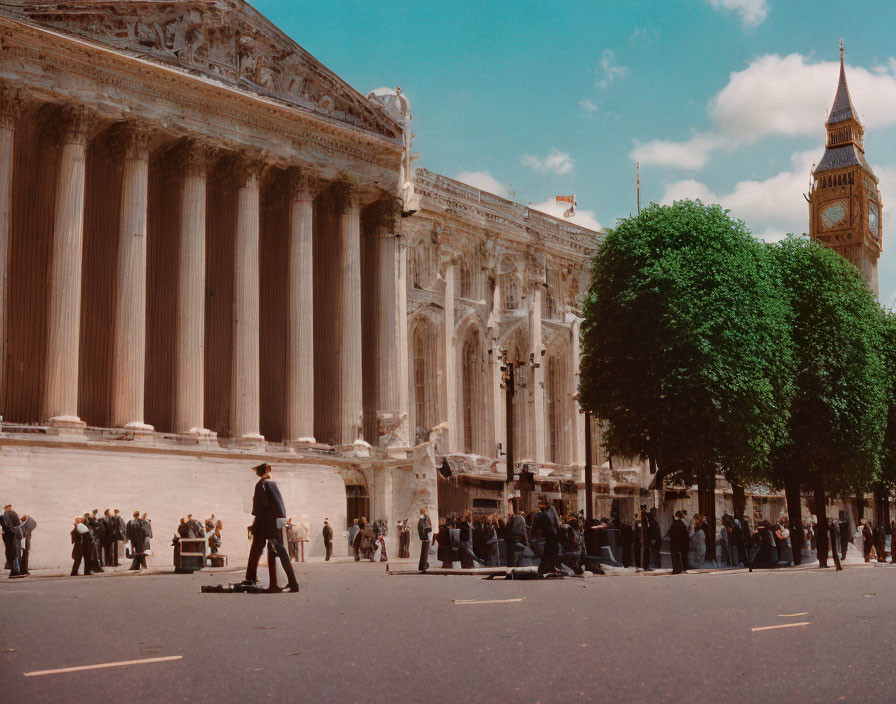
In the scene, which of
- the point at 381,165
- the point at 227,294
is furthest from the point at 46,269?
the point at 381,165

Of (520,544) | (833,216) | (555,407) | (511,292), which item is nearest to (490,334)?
(511,292)

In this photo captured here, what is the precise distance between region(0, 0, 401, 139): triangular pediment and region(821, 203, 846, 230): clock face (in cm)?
7592

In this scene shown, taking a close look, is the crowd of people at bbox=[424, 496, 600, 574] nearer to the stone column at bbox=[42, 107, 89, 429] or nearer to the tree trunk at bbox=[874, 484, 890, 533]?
the stone column at bbox=[42, 107, 89, 429]

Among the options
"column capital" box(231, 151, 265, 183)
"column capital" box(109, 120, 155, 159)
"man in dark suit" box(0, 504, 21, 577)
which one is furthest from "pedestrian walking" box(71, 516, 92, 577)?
"column capital" box(231, 151, 265, 183)

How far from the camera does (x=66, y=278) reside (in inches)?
1240

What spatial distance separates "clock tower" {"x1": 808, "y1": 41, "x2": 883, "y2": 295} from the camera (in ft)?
347

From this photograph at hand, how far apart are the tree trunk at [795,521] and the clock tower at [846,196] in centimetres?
6889

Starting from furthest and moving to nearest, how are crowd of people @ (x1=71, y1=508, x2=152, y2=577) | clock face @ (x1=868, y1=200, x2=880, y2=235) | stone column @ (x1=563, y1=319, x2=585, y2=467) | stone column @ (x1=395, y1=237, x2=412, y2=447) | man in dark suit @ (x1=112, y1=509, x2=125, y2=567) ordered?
1. clock face @ (x1=868, y1=200, x2=880, y2=235)
2. stone column @ (x1=563, y1=319, x2=585, y2=467)
3. stone column @ (x1=395, y1=237, x2=412, y2=447)
4. man in dark suit @ (x1=112, y1=509, x2=125, y2=567)
5. crowd of people @ (x1=71, y1=508, x2=152, y2=577)

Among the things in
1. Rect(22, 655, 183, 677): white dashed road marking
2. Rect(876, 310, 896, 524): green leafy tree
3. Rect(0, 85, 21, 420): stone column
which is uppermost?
Rect(0, 85, 21, 420): stone column

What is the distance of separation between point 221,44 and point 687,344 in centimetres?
1688

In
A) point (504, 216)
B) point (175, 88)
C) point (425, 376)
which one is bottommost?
point (425, 376)

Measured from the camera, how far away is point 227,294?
38438 mm

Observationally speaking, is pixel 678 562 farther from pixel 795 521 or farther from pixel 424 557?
pixel 795 521

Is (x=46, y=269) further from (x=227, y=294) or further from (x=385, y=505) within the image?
(x=385, y=505)
